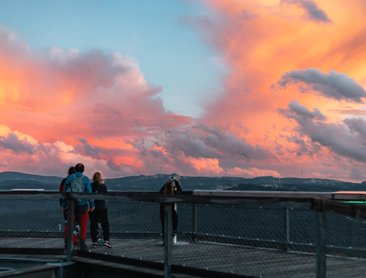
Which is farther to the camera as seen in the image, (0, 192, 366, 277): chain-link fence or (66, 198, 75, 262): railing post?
(66, 198, 75, 262): railing post

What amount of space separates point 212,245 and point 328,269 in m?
3.53

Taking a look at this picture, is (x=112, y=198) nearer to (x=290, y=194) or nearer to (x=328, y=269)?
(x=328, y=269)

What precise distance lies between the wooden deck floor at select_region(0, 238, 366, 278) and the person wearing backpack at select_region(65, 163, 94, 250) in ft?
1.66

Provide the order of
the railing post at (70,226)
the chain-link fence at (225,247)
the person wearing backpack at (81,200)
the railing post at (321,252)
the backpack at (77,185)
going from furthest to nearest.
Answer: the backpack at (77,185) < the person wearing backpack at (81,200) < the railing post at (70,226) < the chain-link fence at (225,247) < the railing post at (321,252)

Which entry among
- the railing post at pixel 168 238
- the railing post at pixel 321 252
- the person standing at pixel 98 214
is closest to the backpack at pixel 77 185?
the person standing at pixel 98 214

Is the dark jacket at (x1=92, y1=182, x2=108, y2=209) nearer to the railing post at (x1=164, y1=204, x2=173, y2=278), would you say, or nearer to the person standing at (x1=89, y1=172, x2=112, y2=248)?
the person standing at (x1=89, y1=172, x2=112, y2=248)

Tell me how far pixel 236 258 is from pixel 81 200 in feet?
11.1

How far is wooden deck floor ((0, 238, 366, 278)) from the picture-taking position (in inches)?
396

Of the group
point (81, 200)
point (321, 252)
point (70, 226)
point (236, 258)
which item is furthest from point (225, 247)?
point (321, 252)

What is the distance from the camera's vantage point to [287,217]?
12719 mm

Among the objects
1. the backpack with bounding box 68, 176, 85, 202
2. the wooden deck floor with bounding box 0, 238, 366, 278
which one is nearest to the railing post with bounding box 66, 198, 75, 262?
the wooden deck floor with bounding box 0, 238, 366, 278

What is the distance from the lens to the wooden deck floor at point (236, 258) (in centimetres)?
1005

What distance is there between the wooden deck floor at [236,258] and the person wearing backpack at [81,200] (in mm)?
507

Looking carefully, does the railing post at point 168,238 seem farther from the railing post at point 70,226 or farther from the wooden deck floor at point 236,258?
the railing post at point 70,226
